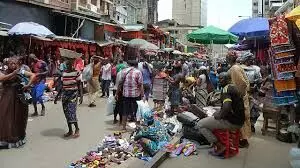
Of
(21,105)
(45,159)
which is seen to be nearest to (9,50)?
(21,105)

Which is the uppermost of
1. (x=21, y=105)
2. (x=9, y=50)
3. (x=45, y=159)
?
(x=9, y=50)

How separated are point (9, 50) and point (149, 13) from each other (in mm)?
64171

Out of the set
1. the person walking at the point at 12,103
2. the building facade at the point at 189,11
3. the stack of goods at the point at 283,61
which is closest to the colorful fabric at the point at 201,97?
the stack of goods at the point at 283,61

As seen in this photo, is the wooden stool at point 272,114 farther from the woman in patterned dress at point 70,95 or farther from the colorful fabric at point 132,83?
the woman in patterned dress at point 70,95

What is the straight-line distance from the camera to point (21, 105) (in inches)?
304

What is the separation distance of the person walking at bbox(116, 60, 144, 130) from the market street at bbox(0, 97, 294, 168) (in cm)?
69

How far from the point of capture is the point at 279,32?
7.78 meters

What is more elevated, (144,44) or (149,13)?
(149,13)

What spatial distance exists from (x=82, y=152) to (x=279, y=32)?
14.5 ft

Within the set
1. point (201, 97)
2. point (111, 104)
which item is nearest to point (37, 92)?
point (111, 104)

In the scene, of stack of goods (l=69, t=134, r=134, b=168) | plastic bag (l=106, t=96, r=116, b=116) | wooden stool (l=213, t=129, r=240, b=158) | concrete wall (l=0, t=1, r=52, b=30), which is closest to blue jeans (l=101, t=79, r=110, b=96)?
concrete wall (l=0, t=1, r=52, b=30)

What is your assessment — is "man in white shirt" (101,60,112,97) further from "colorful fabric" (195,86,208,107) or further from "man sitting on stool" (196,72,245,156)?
"man sitting on stool" (196,72,245,156)

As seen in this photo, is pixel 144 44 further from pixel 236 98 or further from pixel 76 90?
pixel 236 98

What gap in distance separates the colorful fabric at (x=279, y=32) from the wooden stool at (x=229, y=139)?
2.11 metres
